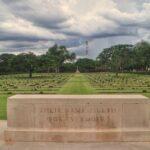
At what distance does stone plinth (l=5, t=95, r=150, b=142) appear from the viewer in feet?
33.3

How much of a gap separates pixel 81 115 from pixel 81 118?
0.25 ft

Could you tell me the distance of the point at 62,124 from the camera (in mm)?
10227

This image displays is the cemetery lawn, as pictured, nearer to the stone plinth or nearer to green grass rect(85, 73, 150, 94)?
green grass rect(85, 73, 150, 94)

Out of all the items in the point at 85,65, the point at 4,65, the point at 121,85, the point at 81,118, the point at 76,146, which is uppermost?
the point at 4,65

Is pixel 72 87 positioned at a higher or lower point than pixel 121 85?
higher

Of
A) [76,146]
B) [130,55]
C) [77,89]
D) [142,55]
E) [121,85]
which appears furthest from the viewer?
[130,55]

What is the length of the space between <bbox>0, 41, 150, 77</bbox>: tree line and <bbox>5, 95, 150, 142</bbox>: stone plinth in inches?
2957

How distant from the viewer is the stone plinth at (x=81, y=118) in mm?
10141

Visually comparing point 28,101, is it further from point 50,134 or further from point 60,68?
point 60,68

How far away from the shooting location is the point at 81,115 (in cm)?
1017

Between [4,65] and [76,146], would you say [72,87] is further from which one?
[4,65]

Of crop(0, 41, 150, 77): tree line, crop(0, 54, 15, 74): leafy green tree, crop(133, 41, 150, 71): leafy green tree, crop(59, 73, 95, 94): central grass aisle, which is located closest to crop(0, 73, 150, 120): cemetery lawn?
crop(59, 73, 95, 94): central grass aisle

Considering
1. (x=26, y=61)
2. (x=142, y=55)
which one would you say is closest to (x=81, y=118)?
(x=26, y=61)

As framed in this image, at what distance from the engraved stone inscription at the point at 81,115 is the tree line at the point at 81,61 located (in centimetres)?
7515
